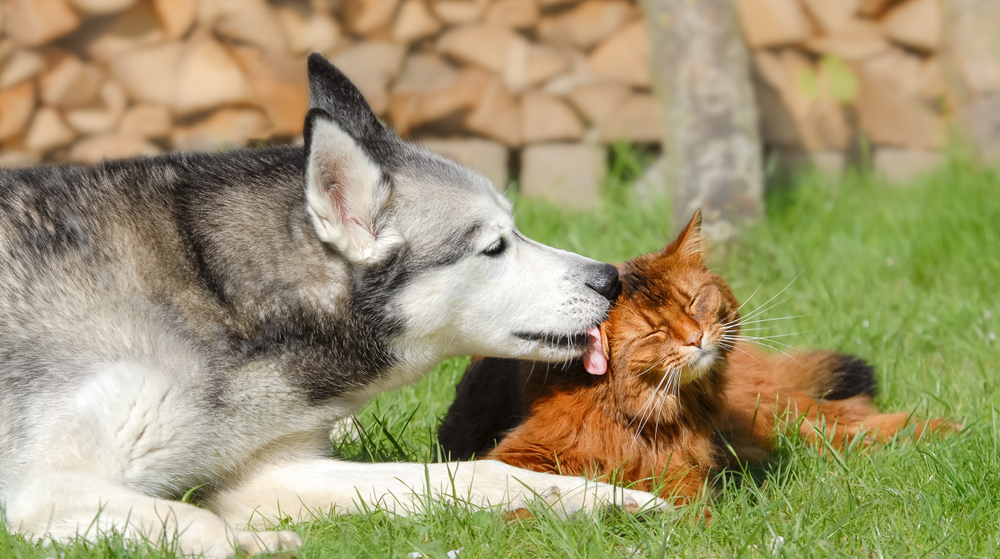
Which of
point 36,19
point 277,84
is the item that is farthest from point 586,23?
point 36,19

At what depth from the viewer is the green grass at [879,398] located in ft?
8.35

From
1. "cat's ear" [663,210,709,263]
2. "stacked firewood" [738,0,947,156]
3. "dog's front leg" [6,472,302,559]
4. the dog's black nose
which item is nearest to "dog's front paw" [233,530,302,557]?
"dog's front leg" [6,472,302,559]

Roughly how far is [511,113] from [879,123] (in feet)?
9.56

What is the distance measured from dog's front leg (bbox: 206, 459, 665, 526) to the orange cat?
0.15m

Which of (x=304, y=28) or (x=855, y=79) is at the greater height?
(x=304, y=28)

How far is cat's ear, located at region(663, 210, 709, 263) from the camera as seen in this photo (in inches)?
121

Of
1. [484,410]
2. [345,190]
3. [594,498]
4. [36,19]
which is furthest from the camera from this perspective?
[36,19]

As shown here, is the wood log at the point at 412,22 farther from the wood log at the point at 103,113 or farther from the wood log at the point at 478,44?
the wood log at the point at 103,113

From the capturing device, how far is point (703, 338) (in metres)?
2.82

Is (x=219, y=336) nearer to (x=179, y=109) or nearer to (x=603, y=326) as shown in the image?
(x=603, y=326)

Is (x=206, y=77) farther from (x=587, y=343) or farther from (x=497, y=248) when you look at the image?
(x=587, y=343)

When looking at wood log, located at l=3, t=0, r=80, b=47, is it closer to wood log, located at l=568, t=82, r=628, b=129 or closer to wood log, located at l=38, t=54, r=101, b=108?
wood log, located at l=38, t=54, r=101, b=108

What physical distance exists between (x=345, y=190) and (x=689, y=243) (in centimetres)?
119

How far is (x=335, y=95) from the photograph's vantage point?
302 cm
